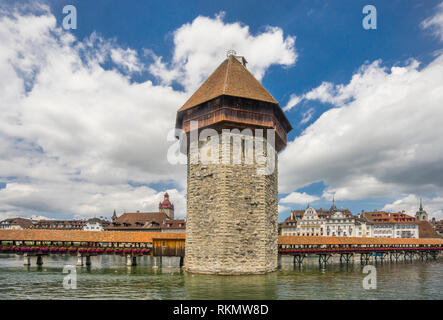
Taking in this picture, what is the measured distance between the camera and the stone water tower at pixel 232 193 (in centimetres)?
1712

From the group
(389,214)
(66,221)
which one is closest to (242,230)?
(389,214)

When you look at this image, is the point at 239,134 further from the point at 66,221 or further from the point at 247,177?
the point at 66,221

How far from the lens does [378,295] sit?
42.5 feet

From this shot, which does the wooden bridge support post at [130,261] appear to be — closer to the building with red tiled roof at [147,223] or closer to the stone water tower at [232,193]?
the stone water tower at [232,193]

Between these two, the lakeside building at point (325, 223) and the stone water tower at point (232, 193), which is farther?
the lakeside building at point (325, 223)

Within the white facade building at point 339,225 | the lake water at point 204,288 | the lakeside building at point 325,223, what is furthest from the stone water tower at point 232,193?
the white facade building at point 339,225

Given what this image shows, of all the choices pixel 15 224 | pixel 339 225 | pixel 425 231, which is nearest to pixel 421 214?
pixel 425 231

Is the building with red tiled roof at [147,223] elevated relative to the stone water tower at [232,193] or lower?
lower

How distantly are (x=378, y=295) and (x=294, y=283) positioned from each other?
3917 mm

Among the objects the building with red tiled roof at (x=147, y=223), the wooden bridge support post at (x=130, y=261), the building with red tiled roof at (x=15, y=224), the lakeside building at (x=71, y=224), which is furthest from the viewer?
the building with red tiled roof at (x=15, y=224)

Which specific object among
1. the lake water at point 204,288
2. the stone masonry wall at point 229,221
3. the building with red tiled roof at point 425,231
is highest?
the stone masonry wall at point 229,221

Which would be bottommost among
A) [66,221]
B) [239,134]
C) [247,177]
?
[66,221]

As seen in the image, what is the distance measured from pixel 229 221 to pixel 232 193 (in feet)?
4.83
